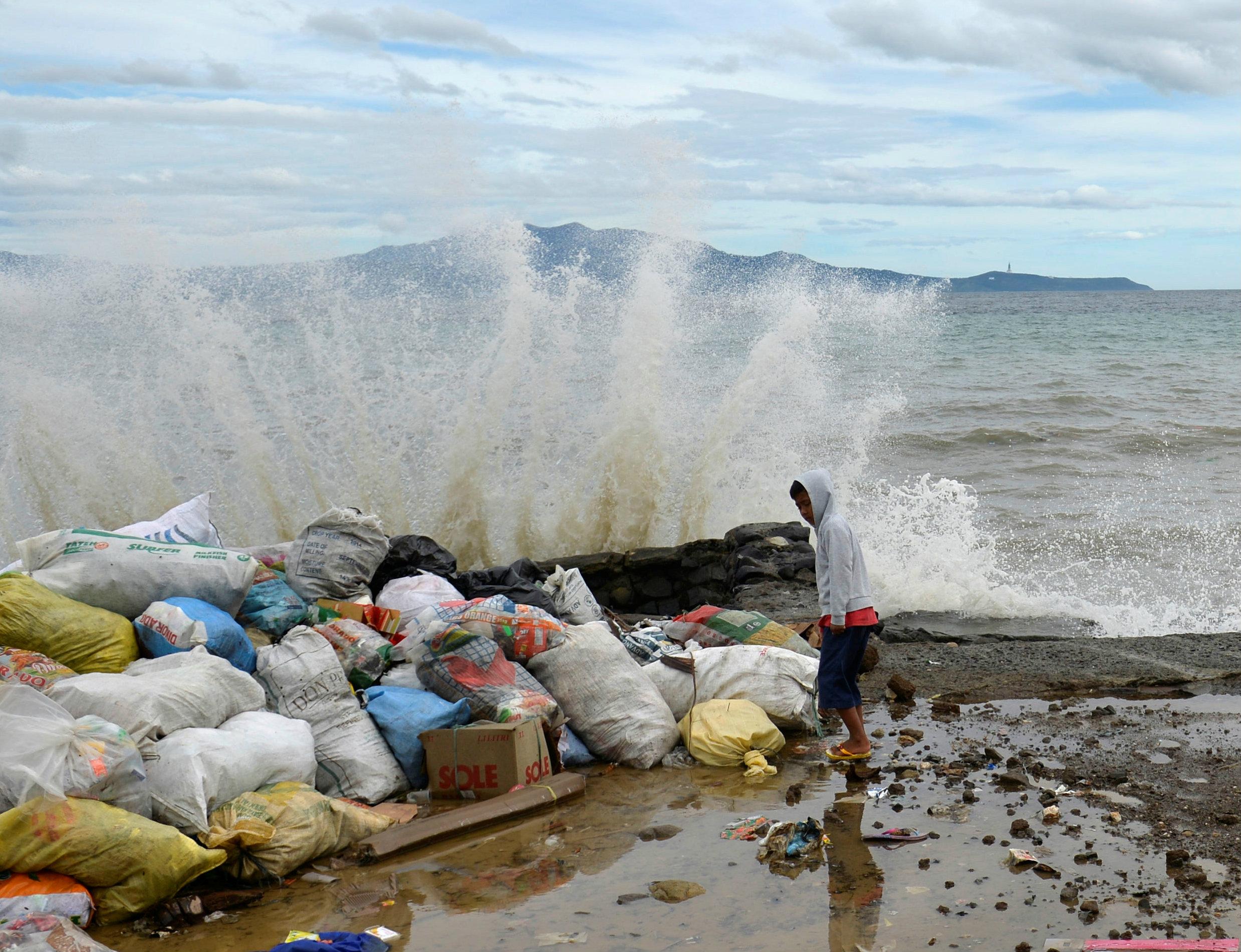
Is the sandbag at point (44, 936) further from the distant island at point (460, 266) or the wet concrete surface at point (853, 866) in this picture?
the distant island at point (460, 266)

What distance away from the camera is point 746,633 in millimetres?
5801

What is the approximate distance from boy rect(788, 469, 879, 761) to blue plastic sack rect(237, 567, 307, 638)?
2602 mm

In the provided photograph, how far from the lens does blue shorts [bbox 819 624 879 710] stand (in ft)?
15.5

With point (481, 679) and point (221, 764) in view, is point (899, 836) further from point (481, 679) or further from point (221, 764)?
point (221, 764)

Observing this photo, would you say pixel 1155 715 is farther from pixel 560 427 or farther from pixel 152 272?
pixel 152 272

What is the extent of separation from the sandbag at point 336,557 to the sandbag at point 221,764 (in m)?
1.40

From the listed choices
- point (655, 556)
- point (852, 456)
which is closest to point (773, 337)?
point (655, 556)

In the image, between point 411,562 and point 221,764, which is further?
point 411,562

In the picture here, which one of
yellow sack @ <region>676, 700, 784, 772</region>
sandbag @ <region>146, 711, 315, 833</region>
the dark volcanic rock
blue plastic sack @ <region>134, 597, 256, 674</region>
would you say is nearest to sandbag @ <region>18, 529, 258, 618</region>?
blue plastic sack @ <region>134, 597, 256, 674</region>

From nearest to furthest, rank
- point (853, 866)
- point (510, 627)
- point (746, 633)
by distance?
point (853, 866), point (510, 627), point (746, 633)

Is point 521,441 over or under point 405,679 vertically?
over

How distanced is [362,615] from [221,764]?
5.40 ft

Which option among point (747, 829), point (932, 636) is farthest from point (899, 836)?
point (932, 636)

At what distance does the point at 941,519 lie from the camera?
358 inches
